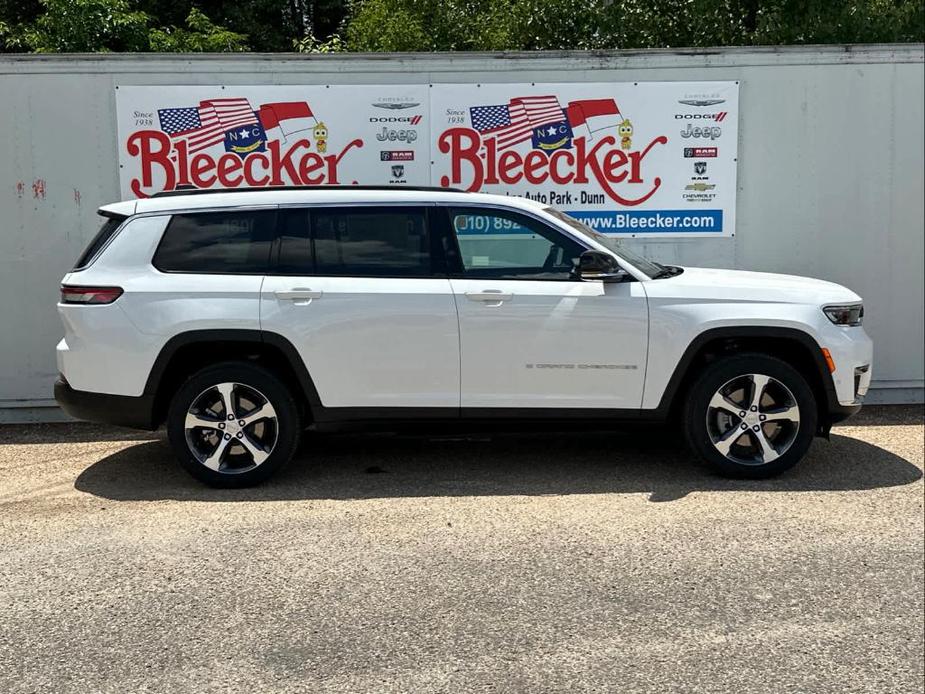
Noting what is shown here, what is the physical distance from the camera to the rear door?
19.5 ft

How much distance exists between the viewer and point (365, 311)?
593cm

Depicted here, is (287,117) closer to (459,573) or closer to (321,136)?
(321,136)

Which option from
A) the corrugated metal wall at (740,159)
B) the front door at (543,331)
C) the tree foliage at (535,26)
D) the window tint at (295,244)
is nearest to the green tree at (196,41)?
the tree foliage at (535,26)

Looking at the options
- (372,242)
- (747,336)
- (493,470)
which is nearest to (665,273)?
(747,336)

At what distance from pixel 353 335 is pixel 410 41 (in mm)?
7813

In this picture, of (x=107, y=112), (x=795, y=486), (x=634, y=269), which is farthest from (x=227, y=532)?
(x=107, y=112)

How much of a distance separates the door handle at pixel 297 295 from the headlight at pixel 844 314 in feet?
10.4

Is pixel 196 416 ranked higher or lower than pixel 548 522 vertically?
higher

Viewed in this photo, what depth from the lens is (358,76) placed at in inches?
310

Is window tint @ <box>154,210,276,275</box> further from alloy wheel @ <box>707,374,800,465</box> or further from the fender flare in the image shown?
alloy wheel @ <box>707,374,800,465</box>

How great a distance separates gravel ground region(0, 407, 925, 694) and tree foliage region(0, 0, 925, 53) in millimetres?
6057

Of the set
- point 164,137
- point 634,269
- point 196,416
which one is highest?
point 164,137

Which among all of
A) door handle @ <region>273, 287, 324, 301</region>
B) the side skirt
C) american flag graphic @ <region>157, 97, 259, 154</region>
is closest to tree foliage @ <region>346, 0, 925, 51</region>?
american flag graphic @ <region>157, 97, 259, 154</region>

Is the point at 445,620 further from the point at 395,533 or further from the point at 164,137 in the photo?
the point at 164,137
